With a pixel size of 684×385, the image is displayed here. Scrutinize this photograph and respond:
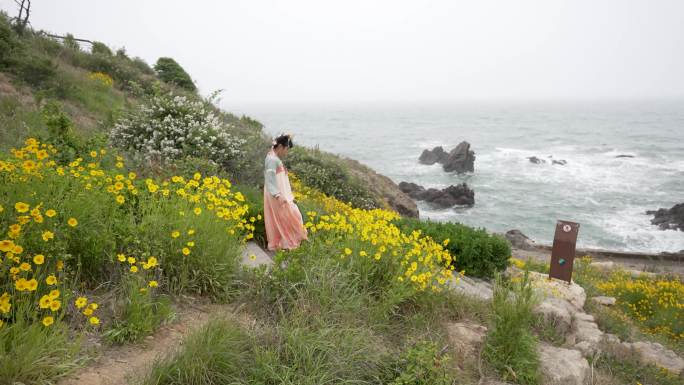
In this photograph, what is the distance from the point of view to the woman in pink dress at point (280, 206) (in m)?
6.30

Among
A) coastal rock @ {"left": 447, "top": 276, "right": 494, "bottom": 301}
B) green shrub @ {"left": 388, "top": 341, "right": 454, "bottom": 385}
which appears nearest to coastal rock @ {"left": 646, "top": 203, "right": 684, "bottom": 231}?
coastal rock @ {"left": 447, "top": 276, "right": 494, "bottom": 301}

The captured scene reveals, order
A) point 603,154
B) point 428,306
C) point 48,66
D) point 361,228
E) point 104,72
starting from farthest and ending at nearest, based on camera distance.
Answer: point 603,154 < point 104,72 < point 48,66 < point 361,228 < point 428,306

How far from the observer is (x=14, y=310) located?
296cm

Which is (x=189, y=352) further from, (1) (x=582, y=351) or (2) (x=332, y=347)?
(1) (x=582, y=351)

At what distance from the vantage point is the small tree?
87.2 ft

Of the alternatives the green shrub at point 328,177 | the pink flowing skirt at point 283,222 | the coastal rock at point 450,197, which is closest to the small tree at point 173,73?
the green shrub at point 328,177

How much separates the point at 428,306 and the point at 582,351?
223cm

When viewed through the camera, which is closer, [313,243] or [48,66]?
[313,243]

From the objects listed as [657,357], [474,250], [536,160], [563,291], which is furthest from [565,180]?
[657,357]

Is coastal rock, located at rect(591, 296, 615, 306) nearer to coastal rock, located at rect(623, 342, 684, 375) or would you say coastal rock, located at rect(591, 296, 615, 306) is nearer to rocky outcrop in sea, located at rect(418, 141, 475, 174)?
coastal rock, located at rect(623, 342, 684, 375)

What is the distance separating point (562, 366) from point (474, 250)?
4671 mm

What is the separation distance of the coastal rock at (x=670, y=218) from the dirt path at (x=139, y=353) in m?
30.0

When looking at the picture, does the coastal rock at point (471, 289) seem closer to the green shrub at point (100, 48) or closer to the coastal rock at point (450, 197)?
the coastal rock at point (450, 197)

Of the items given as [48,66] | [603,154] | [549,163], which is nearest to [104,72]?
[48,66]
